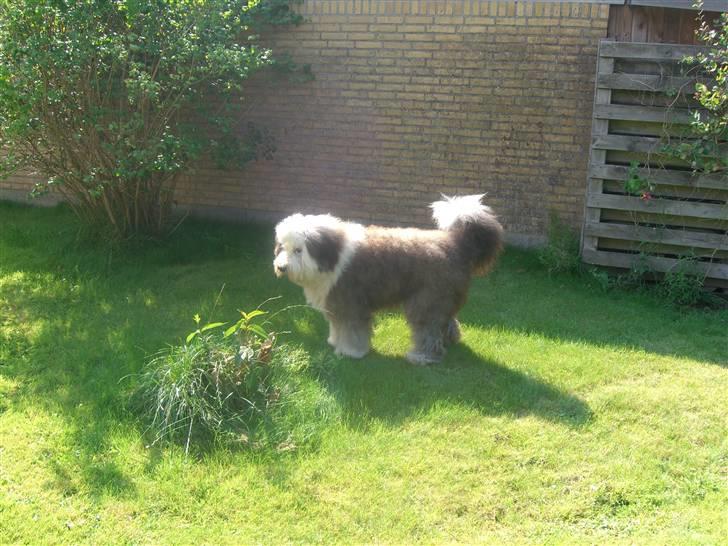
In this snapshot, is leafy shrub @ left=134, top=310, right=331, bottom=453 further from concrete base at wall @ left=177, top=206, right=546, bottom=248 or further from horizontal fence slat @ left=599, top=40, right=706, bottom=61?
horizontal fence slat @ left=599, top=40, right=706, bottom=61

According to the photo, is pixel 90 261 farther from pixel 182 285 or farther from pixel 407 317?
pixel 407 317

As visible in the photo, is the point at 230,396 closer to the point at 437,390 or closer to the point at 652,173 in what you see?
the point at 437,390

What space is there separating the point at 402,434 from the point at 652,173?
4.45 m

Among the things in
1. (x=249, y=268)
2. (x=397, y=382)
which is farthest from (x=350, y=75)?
(x=397, y=382)

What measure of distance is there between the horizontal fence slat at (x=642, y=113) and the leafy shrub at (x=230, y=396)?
179 inches

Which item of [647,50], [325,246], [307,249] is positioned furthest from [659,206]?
[307,249]

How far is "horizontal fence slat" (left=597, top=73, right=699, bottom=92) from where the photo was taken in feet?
23.5

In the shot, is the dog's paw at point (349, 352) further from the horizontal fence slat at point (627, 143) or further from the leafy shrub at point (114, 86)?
the horizontal fence slat at point (627, 143)

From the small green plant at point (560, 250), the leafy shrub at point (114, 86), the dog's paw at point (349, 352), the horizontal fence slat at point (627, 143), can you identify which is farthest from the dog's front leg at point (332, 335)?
→ the horizontal fence slat at point (627, 143)

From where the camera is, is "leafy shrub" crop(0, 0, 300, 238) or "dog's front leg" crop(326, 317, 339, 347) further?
"leafy shrub" crop(0, 0, 300, 238)

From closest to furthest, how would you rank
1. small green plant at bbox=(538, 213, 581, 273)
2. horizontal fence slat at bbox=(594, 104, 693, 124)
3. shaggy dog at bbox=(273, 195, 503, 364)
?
1. shaggy dog at bbox=(273, 195, 503, 364)
2. horizontal fence slat at bbox=(594, 104, 693, 124)
3. small green plant at bbox=(538, 213, 581, 273)

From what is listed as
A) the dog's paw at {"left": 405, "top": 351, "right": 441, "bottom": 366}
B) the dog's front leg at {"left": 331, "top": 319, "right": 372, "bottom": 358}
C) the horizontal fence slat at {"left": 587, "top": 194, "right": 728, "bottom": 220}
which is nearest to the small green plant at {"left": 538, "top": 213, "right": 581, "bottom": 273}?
the horizontal fence slat at {"left": 587, "top": 194, "right": 728, "bottom": 220}

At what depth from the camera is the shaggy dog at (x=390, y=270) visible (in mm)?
5676

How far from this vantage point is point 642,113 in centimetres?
736
